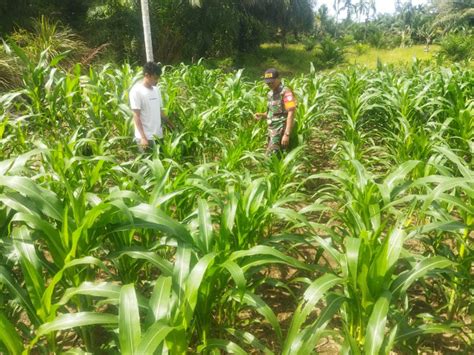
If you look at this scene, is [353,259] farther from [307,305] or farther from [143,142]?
[143,142]

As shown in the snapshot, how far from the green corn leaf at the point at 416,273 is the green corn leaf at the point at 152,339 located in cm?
83

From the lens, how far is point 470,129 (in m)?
3.21

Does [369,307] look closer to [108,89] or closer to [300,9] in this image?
[108,89]

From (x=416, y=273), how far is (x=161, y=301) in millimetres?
897

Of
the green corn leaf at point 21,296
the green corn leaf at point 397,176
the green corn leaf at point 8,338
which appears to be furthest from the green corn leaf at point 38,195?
the green corn leaf at point 397,176

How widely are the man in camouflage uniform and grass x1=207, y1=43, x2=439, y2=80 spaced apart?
12.7 m

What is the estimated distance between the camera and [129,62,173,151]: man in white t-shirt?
10.4 feet

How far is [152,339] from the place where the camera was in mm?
991

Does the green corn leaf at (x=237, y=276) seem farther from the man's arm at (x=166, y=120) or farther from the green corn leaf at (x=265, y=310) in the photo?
the man's arm at (x=166, y=120)

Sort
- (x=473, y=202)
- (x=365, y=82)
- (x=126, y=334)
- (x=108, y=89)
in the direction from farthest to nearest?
(x=365, y=82), (x=108, y=89), (x=473, y=202), (x=126, y=334)

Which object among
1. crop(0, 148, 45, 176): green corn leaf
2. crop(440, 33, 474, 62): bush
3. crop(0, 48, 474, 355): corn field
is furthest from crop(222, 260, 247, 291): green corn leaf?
crop(440, 33, 474, 62): bush

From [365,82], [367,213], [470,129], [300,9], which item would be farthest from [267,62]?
[367,213]

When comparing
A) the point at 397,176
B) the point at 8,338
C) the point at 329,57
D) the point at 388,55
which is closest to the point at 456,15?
the point at 388,55

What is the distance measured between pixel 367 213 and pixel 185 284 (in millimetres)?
1023
